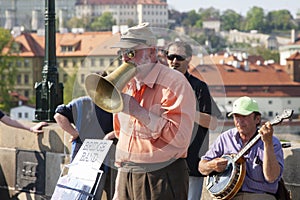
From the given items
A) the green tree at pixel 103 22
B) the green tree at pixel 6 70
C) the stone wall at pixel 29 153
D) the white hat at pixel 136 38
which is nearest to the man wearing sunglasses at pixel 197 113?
the white hat at pixel 136 38

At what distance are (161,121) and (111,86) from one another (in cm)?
33

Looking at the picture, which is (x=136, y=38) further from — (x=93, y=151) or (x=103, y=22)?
(x=103, y=22)

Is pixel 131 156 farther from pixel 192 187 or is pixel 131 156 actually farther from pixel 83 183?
pixel 192 187

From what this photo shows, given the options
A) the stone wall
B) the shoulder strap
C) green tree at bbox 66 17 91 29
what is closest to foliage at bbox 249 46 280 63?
green tree at bbox 66 17 91 29

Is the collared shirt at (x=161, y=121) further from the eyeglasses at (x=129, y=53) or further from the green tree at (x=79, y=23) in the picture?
the green tree at (x=79, y=23)

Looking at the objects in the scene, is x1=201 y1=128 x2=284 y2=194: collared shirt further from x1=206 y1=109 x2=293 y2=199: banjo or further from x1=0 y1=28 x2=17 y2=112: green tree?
x1=0 y1=28 x2=17 y2=112: green tree

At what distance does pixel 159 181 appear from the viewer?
5.36m

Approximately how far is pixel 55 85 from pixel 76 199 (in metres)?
3.47

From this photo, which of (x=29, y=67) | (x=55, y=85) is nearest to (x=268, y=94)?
(x=29, y=67)

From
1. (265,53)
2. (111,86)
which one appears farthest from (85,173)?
(265,53)

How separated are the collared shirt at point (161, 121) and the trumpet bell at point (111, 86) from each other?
88 mm

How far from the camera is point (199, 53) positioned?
5.89 m

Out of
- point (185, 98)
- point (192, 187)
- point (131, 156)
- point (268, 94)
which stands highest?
point (185, 98)

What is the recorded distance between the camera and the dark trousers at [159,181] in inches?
Answer: 211
